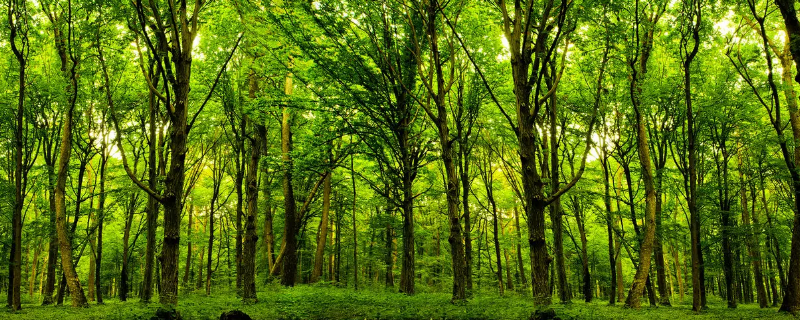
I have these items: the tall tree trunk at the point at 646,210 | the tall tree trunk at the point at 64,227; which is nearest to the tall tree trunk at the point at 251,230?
the tall tree trunk at the point at 64,227

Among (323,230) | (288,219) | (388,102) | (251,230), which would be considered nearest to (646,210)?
(388,102)

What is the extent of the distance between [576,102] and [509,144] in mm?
3857

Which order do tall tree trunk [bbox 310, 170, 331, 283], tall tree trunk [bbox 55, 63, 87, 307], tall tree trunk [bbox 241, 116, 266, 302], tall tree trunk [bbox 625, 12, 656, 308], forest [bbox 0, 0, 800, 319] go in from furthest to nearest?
tall tree trunk [bbox 310, 170, 331, 283], tall tree trunk [bbox 625, 12, 656, 308], tall tree trunk [bbox 55, 63, 87, 307], tall tree trunk [bbox 241, 116, 266, 302], forest [bbox 0, 0, 800, 319]

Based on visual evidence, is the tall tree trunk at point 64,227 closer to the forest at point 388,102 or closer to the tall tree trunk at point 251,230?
the forest at point 388,102

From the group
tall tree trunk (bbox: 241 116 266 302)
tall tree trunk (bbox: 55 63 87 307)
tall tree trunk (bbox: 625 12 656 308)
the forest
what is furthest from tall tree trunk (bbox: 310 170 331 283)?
tall tree trunk (bbox: 625 12 656 308)

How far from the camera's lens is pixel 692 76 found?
1491 cm

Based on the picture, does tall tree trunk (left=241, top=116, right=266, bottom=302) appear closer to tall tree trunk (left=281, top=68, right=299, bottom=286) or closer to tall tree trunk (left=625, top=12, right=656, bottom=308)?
tall tree trunk (left=281, top=68, right=299, bottom=286)

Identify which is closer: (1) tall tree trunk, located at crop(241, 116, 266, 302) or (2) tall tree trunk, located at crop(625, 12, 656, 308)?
(1) tall tree trunk, located at crop(241, 116, 266, 302)

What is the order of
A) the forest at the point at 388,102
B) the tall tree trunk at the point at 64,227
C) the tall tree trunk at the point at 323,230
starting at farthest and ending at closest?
the tall tree trunk at the point at 323,230, the tall tree trunk at the point at 64,227, the forest at the point at 388,102

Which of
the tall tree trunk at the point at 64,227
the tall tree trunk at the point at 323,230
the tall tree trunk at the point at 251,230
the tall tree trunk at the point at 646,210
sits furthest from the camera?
the tall tree trunk at the point at 323,230

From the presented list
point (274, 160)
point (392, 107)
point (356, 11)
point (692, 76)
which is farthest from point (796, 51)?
point (274, 160)

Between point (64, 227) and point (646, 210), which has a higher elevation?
point (646, 210)

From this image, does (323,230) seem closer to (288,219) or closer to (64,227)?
(288,219)

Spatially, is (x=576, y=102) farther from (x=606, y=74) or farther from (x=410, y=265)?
(x=410, y=265)
